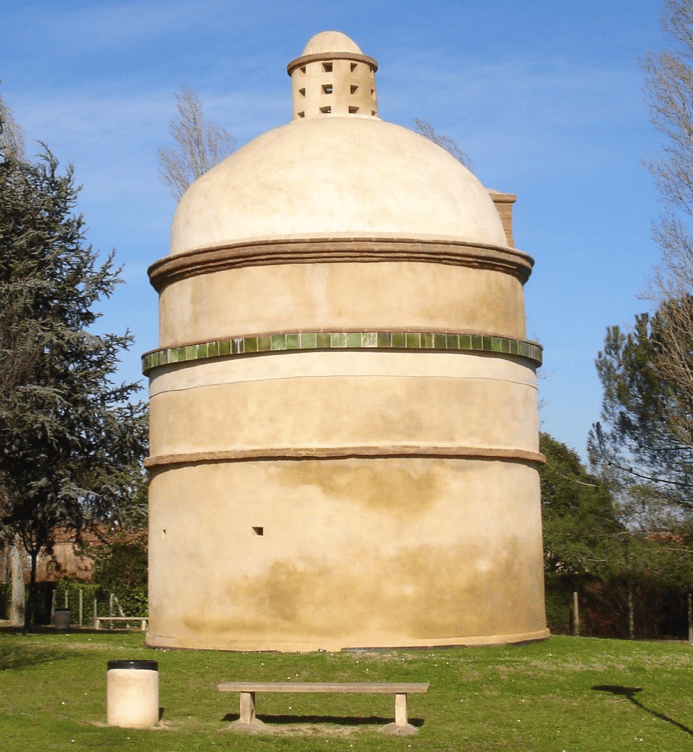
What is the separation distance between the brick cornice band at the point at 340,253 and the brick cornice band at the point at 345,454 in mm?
2762

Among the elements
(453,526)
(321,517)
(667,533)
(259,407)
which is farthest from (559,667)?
(667,533)

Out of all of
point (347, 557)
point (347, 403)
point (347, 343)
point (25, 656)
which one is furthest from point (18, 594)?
point (347, 343)

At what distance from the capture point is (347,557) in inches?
707

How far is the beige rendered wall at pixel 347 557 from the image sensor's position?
17.9 meters

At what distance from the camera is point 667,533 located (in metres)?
28.7

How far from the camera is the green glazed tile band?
18422 mm

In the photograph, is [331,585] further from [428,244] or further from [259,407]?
[428,244]

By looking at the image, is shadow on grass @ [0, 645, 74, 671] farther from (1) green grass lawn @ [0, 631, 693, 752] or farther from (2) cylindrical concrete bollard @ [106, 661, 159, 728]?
(2) cylindrical concrete bollard @ [106, 661, 159, 728]

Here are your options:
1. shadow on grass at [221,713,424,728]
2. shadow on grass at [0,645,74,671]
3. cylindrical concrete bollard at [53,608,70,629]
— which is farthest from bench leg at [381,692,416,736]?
cylindrical concrete bollard at [53,608,70,629]

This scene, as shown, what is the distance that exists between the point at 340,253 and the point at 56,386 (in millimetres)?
10281

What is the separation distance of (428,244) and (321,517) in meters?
4.28

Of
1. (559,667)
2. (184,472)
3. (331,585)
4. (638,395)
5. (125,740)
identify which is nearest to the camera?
(125,740)

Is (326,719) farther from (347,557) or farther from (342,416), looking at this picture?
(342,416)

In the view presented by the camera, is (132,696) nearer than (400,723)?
Yes
